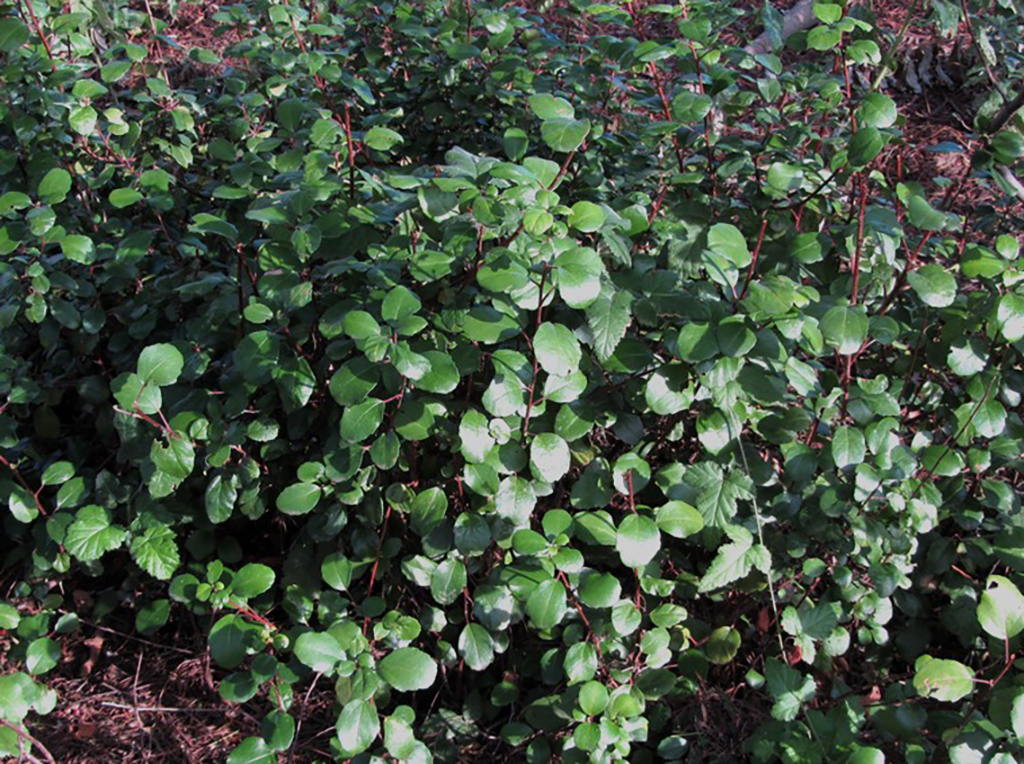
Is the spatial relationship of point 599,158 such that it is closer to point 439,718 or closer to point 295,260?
point 295,260

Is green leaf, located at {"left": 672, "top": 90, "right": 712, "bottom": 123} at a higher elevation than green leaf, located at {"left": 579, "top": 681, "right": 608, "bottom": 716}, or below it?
Result: higher

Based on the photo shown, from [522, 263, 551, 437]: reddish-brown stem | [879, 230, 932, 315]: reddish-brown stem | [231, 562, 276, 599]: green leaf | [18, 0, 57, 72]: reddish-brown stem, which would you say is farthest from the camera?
[18, 0, 57, 72]: reddish-brown stem

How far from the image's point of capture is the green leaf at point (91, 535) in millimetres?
1993

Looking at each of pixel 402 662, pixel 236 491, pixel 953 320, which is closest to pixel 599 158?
pixel 953 320

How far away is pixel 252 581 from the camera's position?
1.84 metres

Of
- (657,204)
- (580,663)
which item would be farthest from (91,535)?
(657,204)

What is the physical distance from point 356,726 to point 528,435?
64 cm

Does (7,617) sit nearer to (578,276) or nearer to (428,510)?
(428,510)

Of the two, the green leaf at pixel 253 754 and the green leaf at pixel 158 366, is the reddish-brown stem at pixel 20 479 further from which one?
the green leaf at pixel 253 754

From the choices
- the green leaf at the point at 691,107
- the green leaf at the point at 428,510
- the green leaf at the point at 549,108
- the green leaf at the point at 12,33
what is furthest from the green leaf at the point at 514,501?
the green leaf at the point at 12,33

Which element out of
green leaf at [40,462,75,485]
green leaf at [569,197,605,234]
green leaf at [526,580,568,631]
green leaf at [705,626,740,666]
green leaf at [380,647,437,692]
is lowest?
green leaf at [705,626,740,666]

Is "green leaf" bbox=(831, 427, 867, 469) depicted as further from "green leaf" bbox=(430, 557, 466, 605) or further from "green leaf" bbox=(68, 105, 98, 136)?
"green leaf" bbox=(68, 105, 98, 136)

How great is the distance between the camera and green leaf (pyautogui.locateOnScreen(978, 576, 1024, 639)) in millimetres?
1648

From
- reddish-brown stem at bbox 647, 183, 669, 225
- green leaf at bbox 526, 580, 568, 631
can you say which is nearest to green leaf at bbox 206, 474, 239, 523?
green leaf at bbox 526, 580, 568, 631
